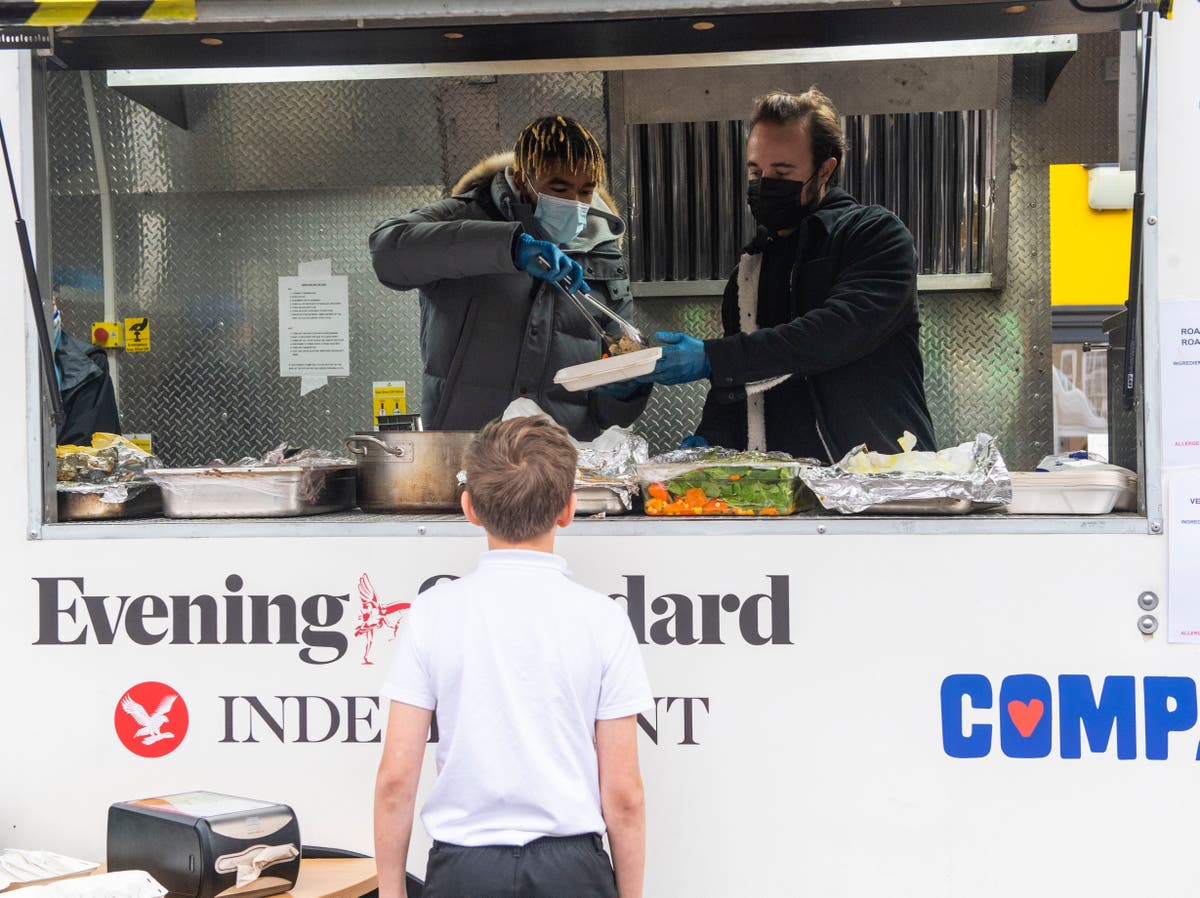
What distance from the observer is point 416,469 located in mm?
2607

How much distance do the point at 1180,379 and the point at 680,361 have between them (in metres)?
1.16


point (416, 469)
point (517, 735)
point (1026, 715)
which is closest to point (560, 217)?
point (416, 469)

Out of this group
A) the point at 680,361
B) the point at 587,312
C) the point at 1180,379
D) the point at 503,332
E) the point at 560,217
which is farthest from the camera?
the point at 503,332

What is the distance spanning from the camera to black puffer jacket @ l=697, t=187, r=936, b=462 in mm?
3002

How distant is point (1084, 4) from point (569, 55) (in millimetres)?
1374

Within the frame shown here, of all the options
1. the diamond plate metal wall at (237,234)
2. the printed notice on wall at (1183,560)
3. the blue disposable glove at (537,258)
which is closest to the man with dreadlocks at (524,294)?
the blue disposable glove at (537,258)

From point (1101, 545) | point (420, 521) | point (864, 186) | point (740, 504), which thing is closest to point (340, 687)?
point (420, 521)

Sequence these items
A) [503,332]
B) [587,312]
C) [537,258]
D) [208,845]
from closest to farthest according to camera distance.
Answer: [208,845] < [537,258] < [587,312] < [503,332]

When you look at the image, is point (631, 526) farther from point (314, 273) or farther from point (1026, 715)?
point (314, 273)

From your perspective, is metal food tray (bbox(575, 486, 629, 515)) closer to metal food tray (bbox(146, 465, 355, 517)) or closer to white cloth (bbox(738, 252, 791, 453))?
metal food tray (bbox(146, 465, 355, 517))

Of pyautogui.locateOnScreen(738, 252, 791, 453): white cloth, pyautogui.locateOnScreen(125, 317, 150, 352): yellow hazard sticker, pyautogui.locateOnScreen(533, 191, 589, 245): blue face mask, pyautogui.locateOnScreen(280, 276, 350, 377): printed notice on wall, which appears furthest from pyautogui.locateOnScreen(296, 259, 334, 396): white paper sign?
pyautogui.locateOnScreen(738, 252, 791, 453): white cloth

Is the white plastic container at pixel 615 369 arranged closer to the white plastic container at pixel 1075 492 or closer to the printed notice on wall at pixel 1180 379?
the white plastic container at pixel 1075 492

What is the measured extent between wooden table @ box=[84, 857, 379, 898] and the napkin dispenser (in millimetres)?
39

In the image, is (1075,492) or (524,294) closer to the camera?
(1075,492)
